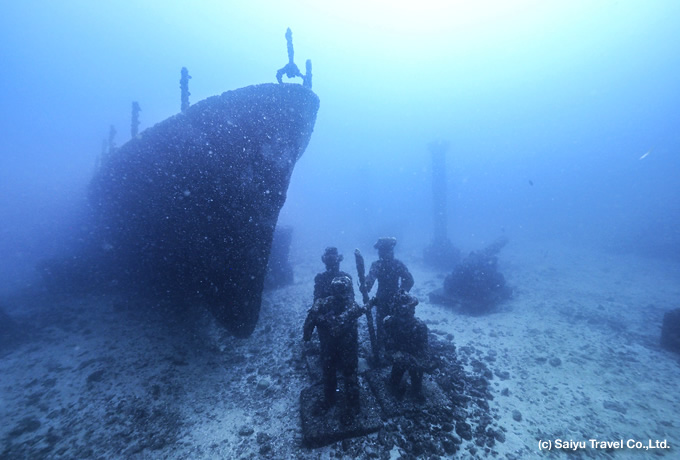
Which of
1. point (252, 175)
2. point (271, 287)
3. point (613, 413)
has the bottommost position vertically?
point (613, 413)

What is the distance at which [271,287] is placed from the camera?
10922mm

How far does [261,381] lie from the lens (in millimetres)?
5453

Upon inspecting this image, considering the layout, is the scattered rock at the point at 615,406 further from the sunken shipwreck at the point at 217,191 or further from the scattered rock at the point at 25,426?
the scattered rock at the point at 25,426

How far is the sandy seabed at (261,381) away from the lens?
4074 millimetres

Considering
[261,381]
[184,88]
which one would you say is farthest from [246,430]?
[184,88]

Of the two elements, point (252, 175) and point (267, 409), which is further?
point (252, 175)

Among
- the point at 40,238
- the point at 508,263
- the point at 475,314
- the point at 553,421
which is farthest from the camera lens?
the point at 40,238

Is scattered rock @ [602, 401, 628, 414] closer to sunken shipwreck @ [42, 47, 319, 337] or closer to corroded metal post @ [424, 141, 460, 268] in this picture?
sunken shipwreck @ [42, 47, 319, 337]

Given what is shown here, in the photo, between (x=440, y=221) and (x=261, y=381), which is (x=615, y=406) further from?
(x=440, y=221)

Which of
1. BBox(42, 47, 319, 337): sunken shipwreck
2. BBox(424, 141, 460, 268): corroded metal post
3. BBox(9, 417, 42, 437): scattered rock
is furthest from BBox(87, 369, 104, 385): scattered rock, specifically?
BBox(424, 141, 460, 268): corroded metal post

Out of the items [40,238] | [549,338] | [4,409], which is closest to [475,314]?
[549,338]

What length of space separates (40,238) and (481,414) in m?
30.3

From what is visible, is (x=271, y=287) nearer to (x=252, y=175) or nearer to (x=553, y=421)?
(x=252, y=175)

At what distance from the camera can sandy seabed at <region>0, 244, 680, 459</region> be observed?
4.07 metres
